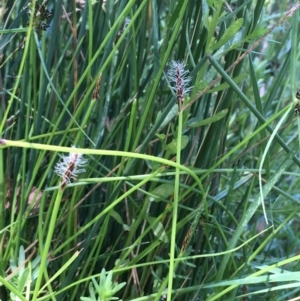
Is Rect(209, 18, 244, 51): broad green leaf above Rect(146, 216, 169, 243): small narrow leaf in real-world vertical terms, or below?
above

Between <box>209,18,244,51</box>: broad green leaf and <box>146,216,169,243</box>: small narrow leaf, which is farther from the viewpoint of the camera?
<box>146,216,169,243</box>: small narrow leaf

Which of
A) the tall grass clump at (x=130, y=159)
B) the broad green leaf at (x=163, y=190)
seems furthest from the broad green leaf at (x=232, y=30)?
the broad green leaf at (x=163, y=190)

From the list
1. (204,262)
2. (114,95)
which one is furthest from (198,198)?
(114,95)

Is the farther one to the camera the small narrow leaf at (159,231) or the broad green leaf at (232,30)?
the small narrow leaf at (159,231)

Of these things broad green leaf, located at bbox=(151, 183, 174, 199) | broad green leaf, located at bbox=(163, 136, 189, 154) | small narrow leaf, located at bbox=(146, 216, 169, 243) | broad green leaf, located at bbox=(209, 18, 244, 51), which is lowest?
small narrow leaf, located at bbox=(146, 216, 169, 243)

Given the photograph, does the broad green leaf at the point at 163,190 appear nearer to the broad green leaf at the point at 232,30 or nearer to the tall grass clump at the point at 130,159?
the tall grass clump at the point at 130,159

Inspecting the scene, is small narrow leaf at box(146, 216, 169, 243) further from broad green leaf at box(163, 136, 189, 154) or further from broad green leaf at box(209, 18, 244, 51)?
broad green leaf at box(209, 18, 244, 51)

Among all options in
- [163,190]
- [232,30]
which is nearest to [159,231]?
[163,190]

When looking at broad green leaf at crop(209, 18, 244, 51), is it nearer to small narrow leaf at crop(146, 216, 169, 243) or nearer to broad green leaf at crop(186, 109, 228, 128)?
broad green leaf at crop(186, 109, 228, 128)

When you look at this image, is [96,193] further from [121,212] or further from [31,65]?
[31,65]

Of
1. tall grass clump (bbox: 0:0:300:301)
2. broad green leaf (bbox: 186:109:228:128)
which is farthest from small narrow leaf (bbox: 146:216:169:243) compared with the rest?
broad green leaf (bbox: 186:109:228:128)

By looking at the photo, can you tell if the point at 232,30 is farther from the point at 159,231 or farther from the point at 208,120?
the point at 159,231
